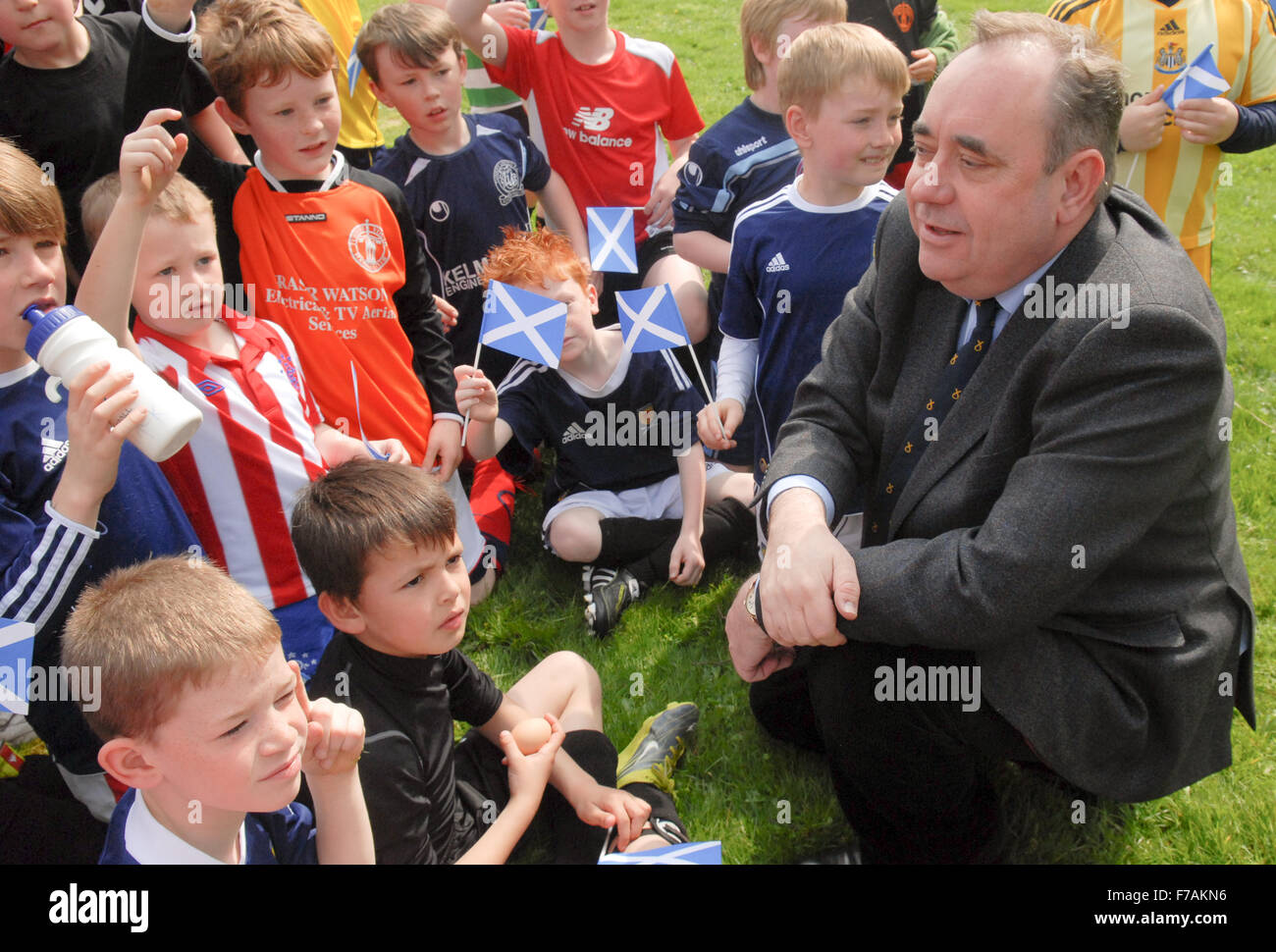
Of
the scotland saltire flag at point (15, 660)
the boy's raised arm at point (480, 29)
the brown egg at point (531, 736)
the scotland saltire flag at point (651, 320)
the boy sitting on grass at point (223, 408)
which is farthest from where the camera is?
the boy's raised arm at point (480, 29)

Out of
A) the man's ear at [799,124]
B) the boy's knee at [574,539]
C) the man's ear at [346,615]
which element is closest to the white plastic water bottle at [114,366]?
the man's ear at [346,615]

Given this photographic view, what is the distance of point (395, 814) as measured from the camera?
7.96 feet

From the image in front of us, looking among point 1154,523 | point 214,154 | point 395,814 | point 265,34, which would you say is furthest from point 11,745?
point 1154,523

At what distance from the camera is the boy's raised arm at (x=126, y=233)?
2.66m

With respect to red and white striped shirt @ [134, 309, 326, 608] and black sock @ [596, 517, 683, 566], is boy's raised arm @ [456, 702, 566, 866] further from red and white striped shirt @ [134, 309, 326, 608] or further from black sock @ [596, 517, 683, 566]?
black sock @ [596, 517, 683, 566]

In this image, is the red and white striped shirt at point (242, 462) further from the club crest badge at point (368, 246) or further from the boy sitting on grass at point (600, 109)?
the boy sitting on grass at point (600, 109)

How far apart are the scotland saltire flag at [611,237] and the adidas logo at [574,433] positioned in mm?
616

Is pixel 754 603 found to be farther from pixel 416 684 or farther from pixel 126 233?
pixel 126 233

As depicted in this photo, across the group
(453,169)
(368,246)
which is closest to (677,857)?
(368,246)

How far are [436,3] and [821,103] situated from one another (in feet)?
8.04

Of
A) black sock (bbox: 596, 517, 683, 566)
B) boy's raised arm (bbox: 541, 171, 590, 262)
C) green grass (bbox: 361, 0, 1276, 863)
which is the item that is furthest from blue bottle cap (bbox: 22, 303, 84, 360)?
boy's raised arm (bbox: 541, 171, 590, 262)

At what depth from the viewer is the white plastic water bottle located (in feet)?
7.82

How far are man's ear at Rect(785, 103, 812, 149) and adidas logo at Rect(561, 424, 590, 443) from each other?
1329 millimetres

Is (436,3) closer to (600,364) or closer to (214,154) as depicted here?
(214,154)
